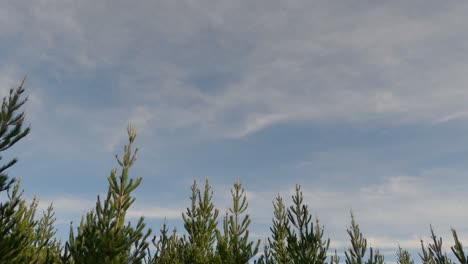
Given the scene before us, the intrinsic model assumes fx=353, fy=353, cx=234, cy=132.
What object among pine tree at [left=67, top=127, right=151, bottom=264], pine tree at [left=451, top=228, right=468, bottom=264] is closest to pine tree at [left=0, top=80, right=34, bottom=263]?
pine tree at [left=67, top=127, right=151, bottom=264]

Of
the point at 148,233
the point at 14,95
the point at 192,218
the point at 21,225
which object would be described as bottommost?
the point at 148,233

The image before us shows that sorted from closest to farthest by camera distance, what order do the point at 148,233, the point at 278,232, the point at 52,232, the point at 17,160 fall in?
the point at 148,233 → the point at 17,160 → the point at 278,232 → the point at 52,232

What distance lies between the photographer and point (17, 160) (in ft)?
36.8

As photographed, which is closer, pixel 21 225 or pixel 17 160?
pixel 17 160

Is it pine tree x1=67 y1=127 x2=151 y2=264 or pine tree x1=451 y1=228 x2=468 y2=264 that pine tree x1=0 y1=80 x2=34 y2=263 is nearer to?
pine tree x1=67 y1=127 x2=151 y2=264

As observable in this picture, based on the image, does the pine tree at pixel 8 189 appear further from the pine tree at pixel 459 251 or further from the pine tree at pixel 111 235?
the pine tree at pixel 459 251

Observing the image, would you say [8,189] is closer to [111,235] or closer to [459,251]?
[111,235]

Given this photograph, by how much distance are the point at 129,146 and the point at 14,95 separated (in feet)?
16.9

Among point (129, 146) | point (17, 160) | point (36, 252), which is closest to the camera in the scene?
point (129, 146)

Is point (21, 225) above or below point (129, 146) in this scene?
below

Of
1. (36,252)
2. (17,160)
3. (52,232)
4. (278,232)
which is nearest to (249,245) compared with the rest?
(278,232)

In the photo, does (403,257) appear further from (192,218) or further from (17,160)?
(17,160)

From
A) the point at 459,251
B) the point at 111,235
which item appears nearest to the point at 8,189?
the point at 111,235

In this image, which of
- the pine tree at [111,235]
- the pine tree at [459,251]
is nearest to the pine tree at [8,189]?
the pine tree at [111,235]
